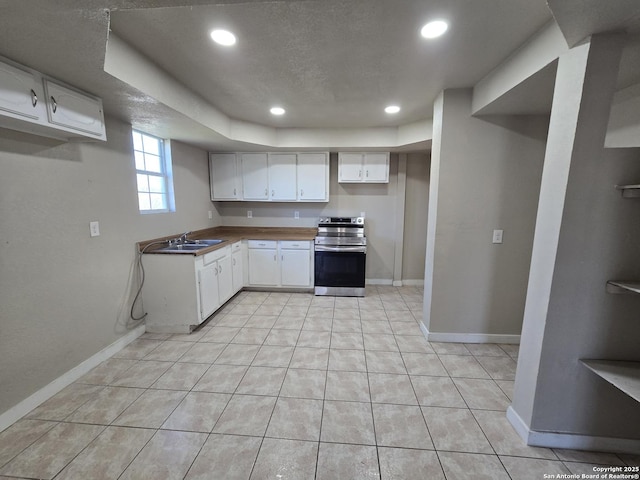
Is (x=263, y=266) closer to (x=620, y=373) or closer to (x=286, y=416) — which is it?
(x=286, y=416)

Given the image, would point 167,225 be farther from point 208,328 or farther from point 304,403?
point 304,403

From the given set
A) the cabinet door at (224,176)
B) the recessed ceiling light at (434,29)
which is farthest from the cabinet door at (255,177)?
the recessed ceiling light at (434,29)

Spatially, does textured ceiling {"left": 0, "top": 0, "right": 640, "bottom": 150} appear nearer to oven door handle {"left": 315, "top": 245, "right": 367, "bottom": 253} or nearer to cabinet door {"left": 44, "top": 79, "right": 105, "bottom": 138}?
cabinet door {"left": 44, "top": 79, "right": 105, "bottom": 138}

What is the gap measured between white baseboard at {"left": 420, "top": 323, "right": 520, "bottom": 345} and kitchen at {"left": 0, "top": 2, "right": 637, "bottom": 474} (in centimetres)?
5

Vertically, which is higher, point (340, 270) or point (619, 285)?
point (619, 285)

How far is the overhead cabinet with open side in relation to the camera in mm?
3973

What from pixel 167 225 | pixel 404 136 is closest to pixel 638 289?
pixel 404 136

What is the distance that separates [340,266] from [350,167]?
149 cm

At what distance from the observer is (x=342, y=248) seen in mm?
3713

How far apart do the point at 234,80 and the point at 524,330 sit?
276cm

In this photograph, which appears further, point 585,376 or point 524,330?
point 524,330

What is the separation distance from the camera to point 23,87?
1450 millimetres

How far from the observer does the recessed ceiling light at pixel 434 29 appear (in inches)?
56.0

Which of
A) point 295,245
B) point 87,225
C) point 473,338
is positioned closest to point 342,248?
point 295,245
